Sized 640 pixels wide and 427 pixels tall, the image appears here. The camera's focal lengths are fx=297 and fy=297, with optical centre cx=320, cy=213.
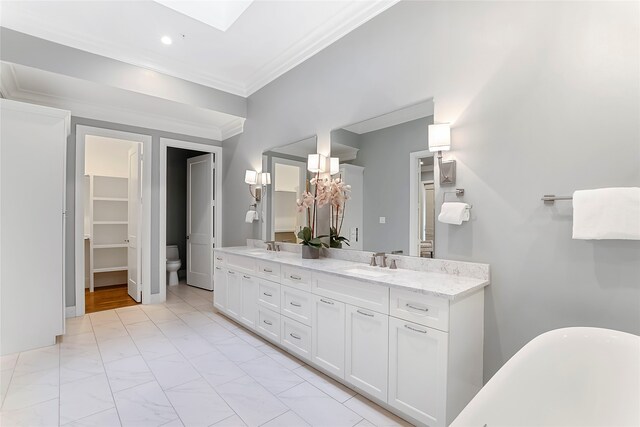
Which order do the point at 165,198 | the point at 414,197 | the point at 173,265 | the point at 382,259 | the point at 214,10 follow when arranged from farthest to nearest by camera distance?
the point at 173,265
the point at 165,198
the point at 214,10
the point at 382,259
the point at 414,197

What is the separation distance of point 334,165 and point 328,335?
1.61m

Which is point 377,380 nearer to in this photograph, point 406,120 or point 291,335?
point 291,335

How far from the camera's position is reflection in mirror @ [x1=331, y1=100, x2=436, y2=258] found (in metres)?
2.32

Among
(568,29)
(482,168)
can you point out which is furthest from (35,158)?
(568,29)

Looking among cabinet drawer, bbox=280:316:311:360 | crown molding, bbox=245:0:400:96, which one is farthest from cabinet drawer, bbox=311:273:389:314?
crown molding, bbox=245:0:400:96

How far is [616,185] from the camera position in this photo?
1532mm

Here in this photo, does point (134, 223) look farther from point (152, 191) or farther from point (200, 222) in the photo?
point (200, 222)

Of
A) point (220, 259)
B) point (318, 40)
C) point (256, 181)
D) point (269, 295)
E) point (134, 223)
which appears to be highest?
point (318, 40)

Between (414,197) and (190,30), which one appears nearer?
(414,197)

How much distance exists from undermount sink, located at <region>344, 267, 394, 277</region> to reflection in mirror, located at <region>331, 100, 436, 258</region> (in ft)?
0.77

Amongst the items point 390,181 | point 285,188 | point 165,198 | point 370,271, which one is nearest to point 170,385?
point 370,271

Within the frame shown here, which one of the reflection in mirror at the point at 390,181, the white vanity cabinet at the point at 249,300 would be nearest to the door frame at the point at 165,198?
the white vanity cabinet at the point at 249,300

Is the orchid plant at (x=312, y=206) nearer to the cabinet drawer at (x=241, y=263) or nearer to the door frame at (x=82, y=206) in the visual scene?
the cabinet drawer at (x=241, y=263)

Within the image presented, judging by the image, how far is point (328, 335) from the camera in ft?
7.61
